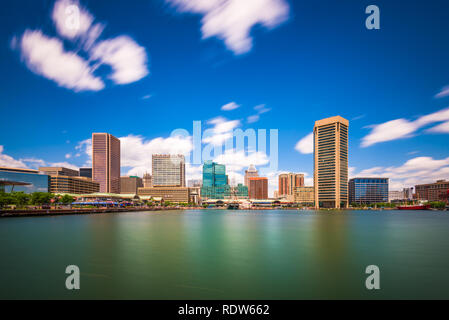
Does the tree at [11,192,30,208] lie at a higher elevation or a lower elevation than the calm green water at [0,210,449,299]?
lower

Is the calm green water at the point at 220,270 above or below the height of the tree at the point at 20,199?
above

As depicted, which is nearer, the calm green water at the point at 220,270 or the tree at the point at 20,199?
the calm green water at the point at 220,270

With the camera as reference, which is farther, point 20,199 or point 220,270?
point 20,199

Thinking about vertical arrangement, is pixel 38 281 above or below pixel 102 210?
above

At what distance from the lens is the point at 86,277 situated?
2136cm

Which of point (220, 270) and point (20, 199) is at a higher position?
point (220, 270)

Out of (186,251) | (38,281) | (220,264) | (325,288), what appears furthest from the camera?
(186,251)

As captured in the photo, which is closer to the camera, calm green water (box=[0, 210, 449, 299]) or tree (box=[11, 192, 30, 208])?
calm green water (box=[0, 210, 449, 299])
